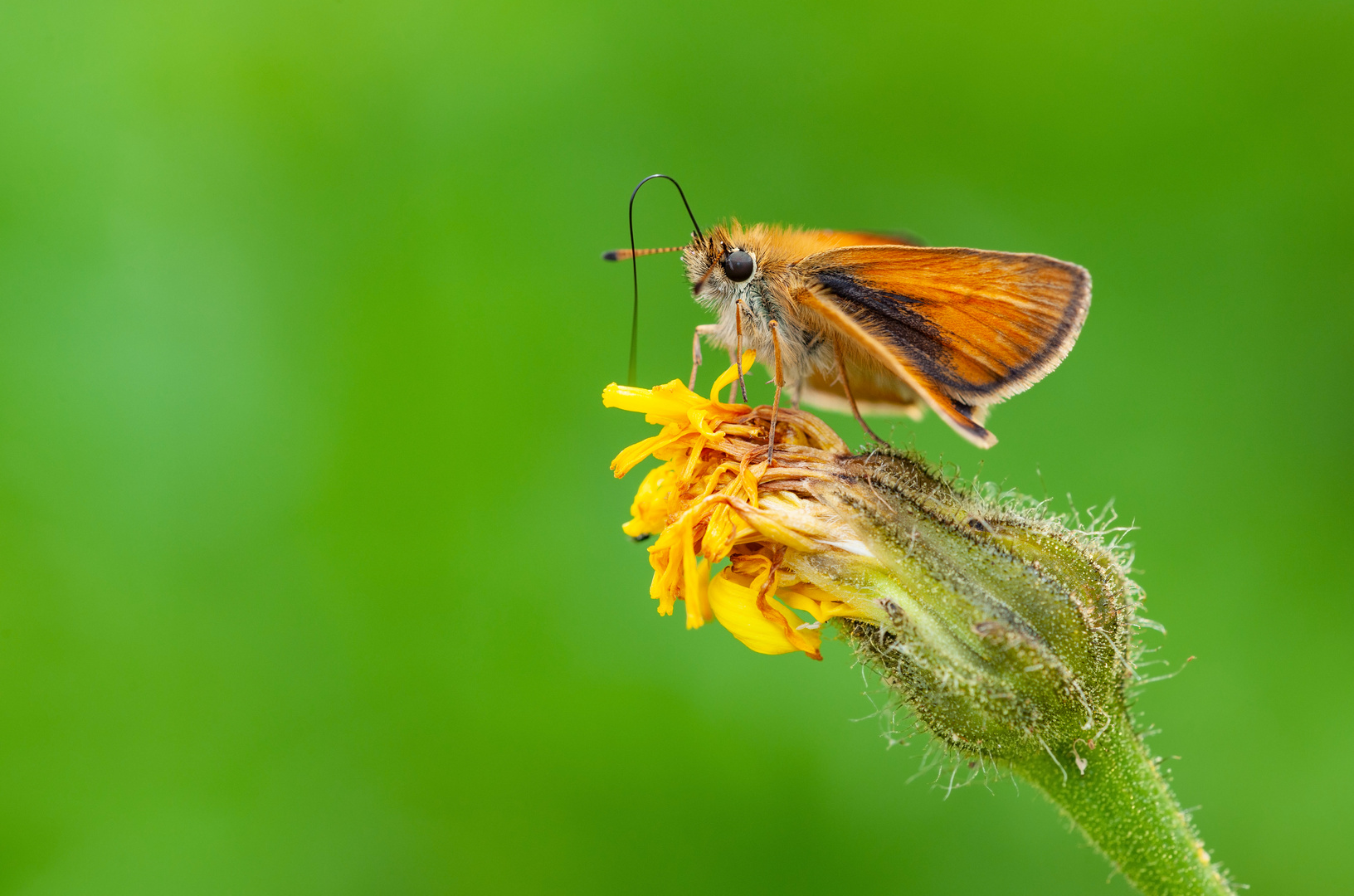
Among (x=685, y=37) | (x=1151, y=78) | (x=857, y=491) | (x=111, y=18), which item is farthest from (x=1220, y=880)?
(x=111, y=18)

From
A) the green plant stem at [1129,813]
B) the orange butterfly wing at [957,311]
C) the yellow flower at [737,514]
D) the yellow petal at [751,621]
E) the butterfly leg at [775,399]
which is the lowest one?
the green plant stem at [1129,813]

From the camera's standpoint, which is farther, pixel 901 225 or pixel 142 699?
pixel 901 225

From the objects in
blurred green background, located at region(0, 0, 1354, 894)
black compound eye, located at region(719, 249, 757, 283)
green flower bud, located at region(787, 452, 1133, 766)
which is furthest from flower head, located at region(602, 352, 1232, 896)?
blurred green background, located at region(0, 0, 1354, 894)

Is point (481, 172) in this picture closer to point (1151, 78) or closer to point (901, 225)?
point (901, 225)

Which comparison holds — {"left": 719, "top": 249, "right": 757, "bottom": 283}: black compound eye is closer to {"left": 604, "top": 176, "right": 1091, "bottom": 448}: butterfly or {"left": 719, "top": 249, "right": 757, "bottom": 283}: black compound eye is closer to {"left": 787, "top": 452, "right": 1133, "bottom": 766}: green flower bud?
{"left": 604, "top": 176, "right": 1091, "bottom": 448}: butterfly

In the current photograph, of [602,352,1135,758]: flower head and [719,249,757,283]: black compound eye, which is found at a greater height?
[719,249,757,283]: black compound eye

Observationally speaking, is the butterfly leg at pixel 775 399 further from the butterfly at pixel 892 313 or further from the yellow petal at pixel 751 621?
the yellow petal at pixel 751 621

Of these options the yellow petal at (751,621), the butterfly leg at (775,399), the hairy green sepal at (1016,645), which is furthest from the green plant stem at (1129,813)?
the butterfly leg at (775,399)
